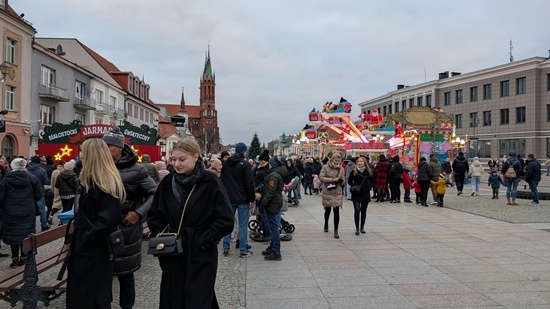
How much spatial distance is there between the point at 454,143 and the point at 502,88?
67.7 ft

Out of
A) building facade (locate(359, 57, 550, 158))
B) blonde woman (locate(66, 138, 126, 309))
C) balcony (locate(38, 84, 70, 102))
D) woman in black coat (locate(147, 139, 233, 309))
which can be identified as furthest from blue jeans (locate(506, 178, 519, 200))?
balcony (locate(38, 84, 70, 102))

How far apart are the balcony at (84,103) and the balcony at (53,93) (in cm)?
230

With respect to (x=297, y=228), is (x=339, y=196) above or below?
above

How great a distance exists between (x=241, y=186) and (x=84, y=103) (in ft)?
106

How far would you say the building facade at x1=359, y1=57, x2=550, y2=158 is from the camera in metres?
43.8

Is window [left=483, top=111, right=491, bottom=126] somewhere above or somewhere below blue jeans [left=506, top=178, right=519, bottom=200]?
above

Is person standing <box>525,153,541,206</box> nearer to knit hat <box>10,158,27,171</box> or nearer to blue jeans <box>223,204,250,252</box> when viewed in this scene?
blue jeans <box>223,204,250,252</box>

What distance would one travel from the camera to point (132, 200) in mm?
4105

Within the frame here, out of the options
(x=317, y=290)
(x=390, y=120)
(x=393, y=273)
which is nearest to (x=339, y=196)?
(x=393, y=273)

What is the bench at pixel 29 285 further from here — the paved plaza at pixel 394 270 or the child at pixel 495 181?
the child at pixel 495 181

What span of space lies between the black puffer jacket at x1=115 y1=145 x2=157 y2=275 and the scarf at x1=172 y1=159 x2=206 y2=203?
76 cm

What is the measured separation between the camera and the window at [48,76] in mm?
29772

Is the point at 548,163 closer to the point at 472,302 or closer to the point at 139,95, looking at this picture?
the point at 472,302

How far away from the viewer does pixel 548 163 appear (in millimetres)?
36406
